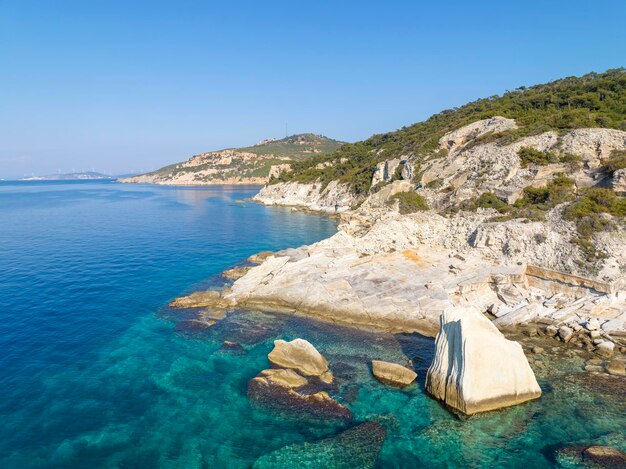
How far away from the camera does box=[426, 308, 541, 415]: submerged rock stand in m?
14.9

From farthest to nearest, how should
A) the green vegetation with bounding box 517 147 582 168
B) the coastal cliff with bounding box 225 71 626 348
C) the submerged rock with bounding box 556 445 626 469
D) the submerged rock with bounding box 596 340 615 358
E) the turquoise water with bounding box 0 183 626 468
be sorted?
the green vegetation with bounding box 517 147 582 168
the coastal cliff with bounding box 225 71 626 348
the submerged rock with bounding box 596 340 615 358
the turquoise water with bounding box 0 183 626 468
the submerged rock with bounding box 556 445 626 469

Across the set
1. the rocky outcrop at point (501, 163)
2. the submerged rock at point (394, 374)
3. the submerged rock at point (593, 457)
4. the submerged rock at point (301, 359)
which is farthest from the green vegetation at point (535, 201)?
the submerged rock at point (301, 359)

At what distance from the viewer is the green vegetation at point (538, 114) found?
42.6 m

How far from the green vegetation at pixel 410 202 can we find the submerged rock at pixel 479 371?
29715 mm

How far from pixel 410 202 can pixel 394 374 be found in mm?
31948

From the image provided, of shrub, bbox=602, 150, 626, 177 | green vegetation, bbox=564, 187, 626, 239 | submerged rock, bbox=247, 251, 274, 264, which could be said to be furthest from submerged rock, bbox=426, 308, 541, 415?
shrub, bbox=602, 150, 626, 177

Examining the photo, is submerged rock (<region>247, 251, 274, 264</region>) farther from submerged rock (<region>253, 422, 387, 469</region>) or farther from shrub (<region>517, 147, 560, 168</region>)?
shrub (<region>517, 147, 560, 168</region>)

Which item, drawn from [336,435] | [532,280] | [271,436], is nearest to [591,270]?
[532,280]

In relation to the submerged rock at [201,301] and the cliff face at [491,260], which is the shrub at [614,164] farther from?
the submerged rock at [201,301]

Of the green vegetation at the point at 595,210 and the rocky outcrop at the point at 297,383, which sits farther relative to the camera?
the green vegetation at the point at 595,210

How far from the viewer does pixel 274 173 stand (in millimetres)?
120125

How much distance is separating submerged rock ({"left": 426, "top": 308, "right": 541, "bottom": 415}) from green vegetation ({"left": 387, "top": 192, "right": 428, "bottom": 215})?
2972 centimetres

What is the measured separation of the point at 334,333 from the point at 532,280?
596 inches

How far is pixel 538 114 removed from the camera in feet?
163
